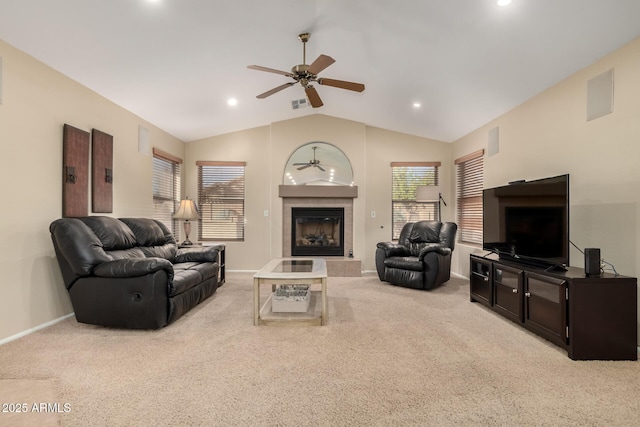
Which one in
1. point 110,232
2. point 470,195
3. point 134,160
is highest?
point 134,160

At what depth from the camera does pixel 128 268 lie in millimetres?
3078

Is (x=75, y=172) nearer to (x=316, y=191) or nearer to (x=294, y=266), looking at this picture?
(x=294, y=266)

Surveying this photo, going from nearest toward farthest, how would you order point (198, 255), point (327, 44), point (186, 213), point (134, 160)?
point (327, 44) → point (198, 255) → point (134, 160) → point (186, 213)

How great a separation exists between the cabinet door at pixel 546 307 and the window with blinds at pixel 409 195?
134 inches

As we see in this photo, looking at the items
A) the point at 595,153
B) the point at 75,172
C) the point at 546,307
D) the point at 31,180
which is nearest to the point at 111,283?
the point at 31,180

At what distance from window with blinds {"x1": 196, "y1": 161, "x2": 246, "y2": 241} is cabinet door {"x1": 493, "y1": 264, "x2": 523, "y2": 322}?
4.43 m

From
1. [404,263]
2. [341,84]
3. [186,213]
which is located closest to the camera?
[341,84]

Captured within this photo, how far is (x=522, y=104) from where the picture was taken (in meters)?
4.21

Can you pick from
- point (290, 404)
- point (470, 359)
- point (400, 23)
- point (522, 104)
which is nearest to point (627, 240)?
point (470, 359)

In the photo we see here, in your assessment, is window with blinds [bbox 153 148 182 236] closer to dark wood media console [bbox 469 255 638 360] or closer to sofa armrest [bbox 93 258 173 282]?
sofa armrest [bbox 93 258 173 282]

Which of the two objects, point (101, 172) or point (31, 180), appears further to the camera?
point (101, 172)

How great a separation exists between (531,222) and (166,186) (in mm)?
5464

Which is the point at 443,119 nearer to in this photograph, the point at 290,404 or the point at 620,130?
the point at 620,130

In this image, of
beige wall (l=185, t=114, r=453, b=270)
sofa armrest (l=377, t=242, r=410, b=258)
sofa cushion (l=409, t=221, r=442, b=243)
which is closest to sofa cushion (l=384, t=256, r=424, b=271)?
sofa armrest (l=377, t=242, r=410, b=258)
